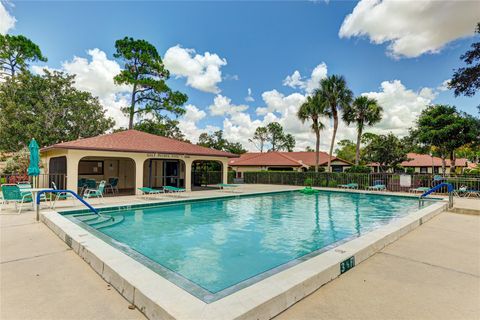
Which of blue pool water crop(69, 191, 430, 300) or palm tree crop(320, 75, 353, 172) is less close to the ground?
palm tree crop(320, 75, 353, 172)

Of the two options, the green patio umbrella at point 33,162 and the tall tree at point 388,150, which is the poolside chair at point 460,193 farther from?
the green patio umbrella at point 33,162

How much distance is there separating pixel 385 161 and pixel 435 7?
86.1ft

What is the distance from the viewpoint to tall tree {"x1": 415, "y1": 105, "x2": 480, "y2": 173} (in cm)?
2206

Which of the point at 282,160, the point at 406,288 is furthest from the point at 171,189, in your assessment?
the point at 282,160

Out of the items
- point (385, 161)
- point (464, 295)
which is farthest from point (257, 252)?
point (385, 161)

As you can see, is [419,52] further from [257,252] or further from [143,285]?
[143,285]

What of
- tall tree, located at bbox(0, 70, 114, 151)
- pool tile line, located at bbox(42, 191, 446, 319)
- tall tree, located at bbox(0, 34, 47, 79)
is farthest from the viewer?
tall tree, located at bbox(0, 34, 47, 79)

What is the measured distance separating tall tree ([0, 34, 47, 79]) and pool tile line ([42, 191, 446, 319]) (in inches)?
1406

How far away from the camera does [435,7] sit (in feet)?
40.4

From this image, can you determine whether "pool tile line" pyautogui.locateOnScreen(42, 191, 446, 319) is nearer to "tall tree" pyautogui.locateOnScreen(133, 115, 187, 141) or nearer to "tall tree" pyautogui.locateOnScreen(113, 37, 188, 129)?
"tall tree" pyautogui.locateOnScreen(113, 37, 188, 129)

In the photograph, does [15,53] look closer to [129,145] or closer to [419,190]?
[129,145]

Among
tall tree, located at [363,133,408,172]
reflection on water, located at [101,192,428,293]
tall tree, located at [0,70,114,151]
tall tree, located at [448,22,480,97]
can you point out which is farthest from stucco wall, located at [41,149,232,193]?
tall tree, located at [363,133,408,172]

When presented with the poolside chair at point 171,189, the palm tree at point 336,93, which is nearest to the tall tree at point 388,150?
the palm tree at point 336,93

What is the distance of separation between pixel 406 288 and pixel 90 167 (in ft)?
66.7
